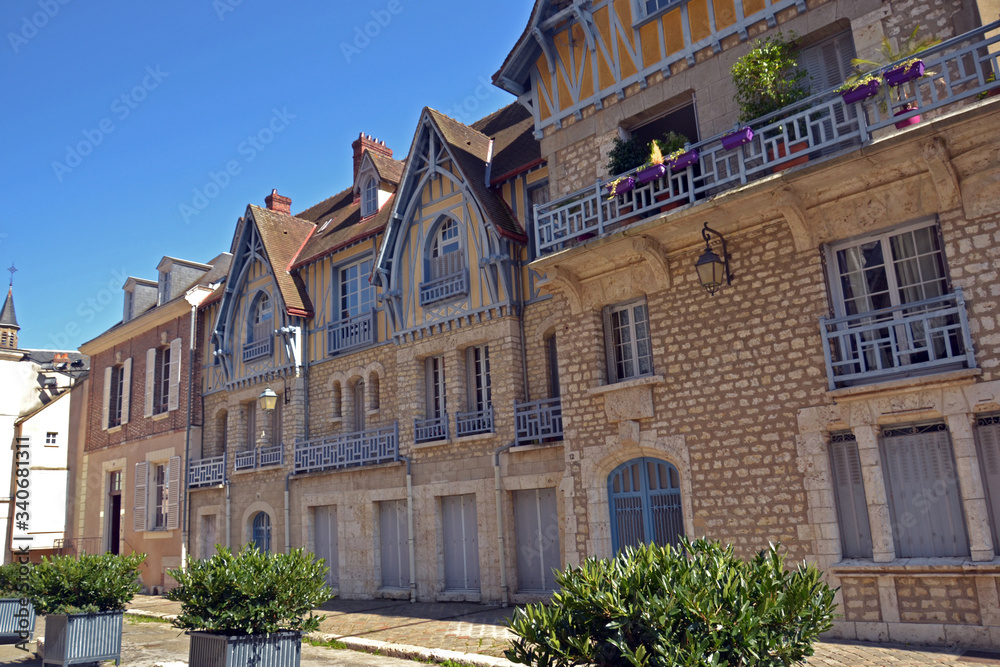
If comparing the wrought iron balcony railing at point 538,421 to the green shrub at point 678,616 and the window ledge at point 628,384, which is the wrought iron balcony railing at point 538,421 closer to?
the window ledge at point 628,384

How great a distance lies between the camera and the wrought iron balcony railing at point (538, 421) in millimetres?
11320

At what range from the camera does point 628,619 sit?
4199mm

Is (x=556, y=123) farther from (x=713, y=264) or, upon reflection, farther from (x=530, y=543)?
(x=530, y=543)

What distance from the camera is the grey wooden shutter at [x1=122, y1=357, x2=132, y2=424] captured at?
20.9 m

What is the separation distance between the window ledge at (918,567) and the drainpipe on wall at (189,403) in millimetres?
14756

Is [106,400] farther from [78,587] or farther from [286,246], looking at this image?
[78,587]

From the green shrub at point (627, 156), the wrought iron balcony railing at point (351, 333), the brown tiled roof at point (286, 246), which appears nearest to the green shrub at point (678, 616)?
the green shrub at point (627, 156)

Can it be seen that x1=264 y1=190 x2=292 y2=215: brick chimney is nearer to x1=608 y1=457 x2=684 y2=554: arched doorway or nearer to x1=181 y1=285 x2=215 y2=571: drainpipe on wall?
x1=181 y1=285 x2=215 y2=571: drainpipe on wall

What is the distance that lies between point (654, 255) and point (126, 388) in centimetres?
1718

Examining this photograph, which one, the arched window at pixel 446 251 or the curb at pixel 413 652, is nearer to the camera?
the curb at pixel 413 652

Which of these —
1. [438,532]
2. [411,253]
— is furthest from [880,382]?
[411,253]

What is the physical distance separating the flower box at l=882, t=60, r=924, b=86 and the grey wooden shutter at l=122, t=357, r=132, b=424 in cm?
1988

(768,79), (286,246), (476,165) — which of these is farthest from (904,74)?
(286,246)

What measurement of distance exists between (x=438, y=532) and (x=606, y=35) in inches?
323
